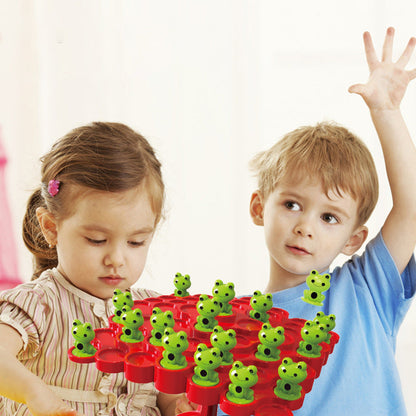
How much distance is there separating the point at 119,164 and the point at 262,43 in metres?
0.70

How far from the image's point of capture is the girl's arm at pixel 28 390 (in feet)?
1.74

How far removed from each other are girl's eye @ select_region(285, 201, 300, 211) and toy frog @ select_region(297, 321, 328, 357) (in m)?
0.32

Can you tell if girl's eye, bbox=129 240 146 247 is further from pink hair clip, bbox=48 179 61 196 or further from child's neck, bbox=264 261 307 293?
child's neck, bbox=264 261 307 293

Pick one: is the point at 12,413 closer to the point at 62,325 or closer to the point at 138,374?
the point at 62,325

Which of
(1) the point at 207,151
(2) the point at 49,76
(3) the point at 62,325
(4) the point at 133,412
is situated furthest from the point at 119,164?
(2) the point at 49,76

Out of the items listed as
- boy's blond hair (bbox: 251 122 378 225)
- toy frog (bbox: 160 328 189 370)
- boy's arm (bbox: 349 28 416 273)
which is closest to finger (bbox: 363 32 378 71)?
boy's arm (bbox: 349 28 416 273)

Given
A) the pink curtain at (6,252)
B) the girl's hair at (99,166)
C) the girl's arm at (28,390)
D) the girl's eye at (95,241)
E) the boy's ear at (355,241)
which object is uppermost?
the girl's hair at (99,166)

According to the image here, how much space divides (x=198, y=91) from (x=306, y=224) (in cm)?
69

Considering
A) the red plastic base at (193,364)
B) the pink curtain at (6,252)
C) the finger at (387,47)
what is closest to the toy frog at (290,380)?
the red plastic base at (193,364)

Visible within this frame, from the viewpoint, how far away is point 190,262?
1478mm

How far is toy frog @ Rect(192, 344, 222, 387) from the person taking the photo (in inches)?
19.3

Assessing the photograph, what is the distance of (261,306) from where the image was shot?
62 cm

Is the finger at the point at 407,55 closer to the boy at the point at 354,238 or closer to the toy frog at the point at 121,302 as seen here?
the boy at the point at 354,238

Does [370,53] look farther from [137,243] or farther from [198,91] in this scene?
[198,91]
